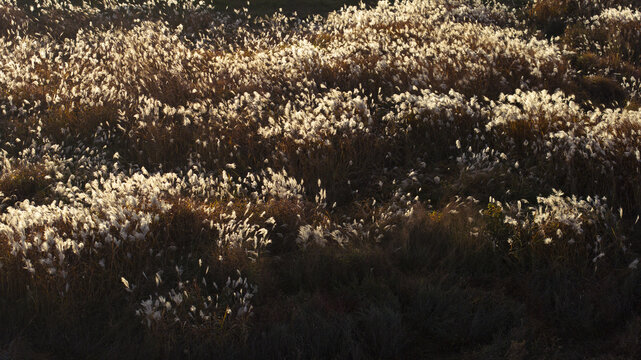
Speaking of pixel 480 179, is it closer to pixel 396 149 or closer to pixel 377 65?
pixel 396 149

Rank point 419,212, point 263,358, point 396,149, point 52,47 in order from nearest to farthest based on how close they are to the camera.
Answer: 1. point 263,358
2. point 419,212
3. point 396,149
4. point 52,47

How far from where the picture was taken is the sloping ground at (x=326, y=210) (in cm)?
322

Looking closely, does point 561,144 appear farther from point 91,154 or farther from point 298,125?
point 91,154

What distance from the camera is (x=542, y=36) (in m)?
9.71

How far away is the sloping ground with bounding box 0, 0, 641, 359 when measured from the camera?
10.6ft

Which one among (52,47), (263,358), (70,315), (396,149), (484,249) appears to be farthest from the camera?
(52,47)

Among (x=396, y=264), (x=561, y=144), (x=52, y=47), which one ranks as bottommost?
(x=396, y=264)

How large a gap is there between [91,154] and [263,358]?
12.4 feet

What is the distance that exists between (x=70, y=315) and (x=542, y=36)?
29.9 ft

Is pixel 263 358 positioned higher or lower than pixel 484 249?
lower

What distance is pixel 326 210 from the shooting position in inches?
177

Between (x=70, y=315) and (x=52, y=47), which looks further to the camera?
(x=52, y=47)

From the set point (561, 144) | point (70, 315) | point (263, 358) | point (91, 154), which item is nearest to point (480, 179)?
point (561, 144)

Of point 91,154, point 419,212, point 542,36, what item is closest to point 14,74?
point 91,154
